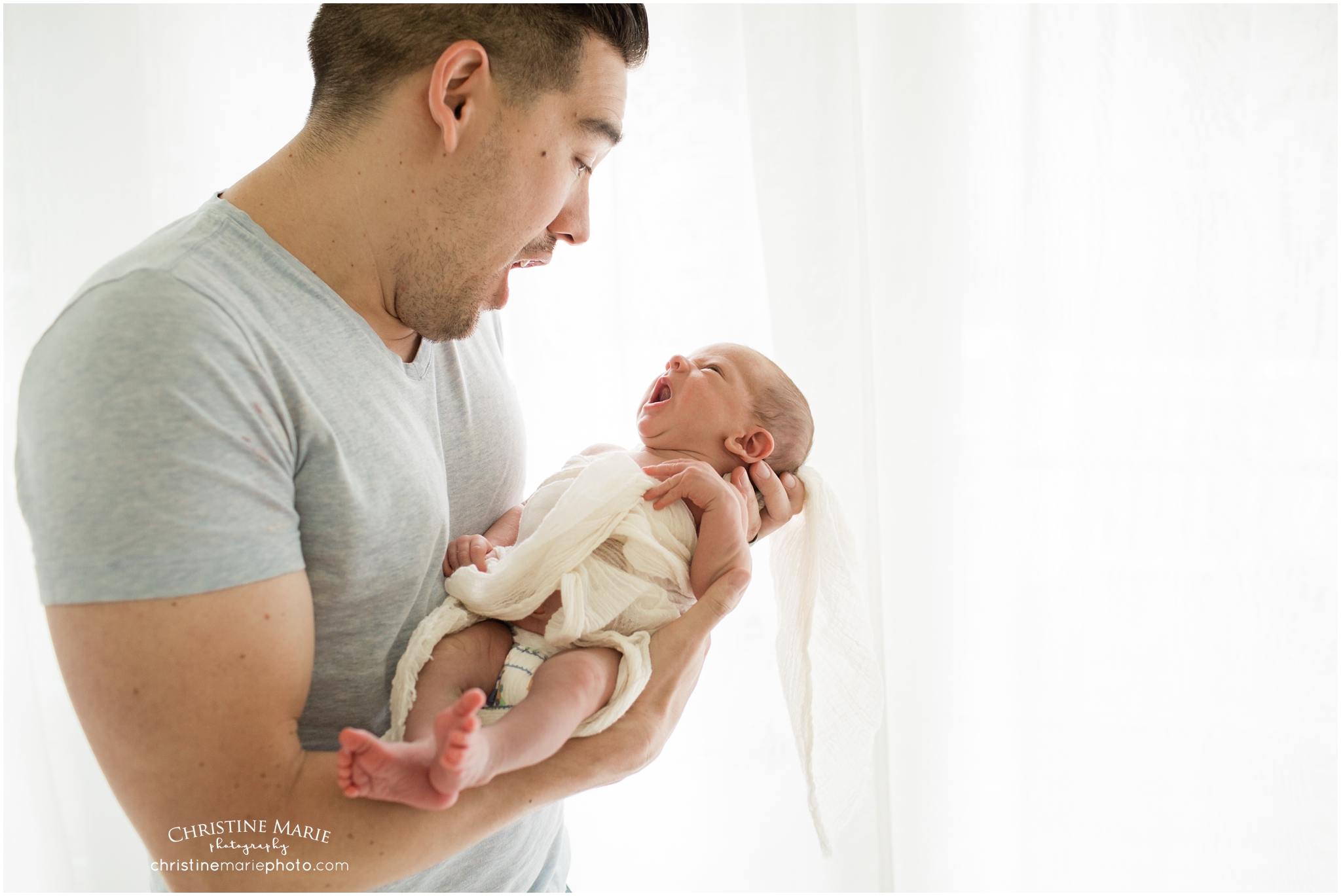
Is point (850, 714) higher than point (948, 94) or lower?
lower

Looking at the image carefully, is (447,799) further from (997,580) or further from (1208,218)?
(1208,218)

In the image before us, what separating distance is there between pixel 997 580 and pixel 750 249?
0.89 meters

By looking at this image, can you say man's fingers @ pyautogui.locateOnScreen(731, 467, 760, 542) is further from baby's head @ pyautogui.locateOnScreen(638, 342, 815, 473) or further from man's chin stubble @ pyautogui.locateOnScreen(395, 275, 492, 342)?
man's chin stubble @ pyautogui.locateOnScreen(395, 275, 492, 342)

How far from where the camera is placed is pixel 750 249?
1727 mm

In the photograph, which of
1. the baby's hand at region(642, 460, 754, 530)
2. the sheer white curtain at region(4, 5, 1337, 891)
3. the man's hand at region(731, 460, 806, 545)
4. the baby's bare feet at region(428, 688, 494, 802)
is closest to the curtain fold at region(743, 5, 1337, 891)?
the sheer white curtain at region(4, 5, 1337, 891)

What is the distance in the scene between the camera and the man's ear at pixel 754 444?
125cm

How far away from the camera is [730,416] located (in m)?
1.27

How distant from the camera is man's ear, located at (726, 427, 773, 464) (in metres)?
1.25

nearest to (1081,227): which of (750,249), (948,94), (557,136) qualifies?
(948,94)

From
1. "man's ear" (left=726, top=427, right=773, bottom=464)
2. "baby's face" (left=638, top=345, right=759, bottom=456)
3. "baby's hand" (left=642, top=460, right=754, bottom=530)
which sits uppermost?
"baby's face" (left=638, top=345, right=759, bottom=456)

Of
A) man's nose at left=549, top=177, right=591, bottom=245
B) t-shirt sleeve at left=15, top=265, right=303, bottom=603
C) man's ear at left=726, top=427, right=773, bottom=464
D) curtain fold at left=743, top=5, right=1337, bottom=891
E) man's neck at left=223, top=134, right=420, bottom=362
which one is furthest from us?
curtain fold at left=743, top=5, right=1337, bottom=891

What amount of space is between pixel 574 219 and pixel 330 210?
31 centimetres

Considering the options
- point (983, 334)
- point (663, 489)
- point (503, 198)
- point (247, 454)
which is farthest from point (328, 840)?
point (983, 334)

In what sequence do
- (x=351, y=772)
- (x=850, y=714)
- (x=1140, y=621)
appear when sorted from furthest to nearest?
(x=1140, y=621), (x=850, y=714), (x=351, y=772)
